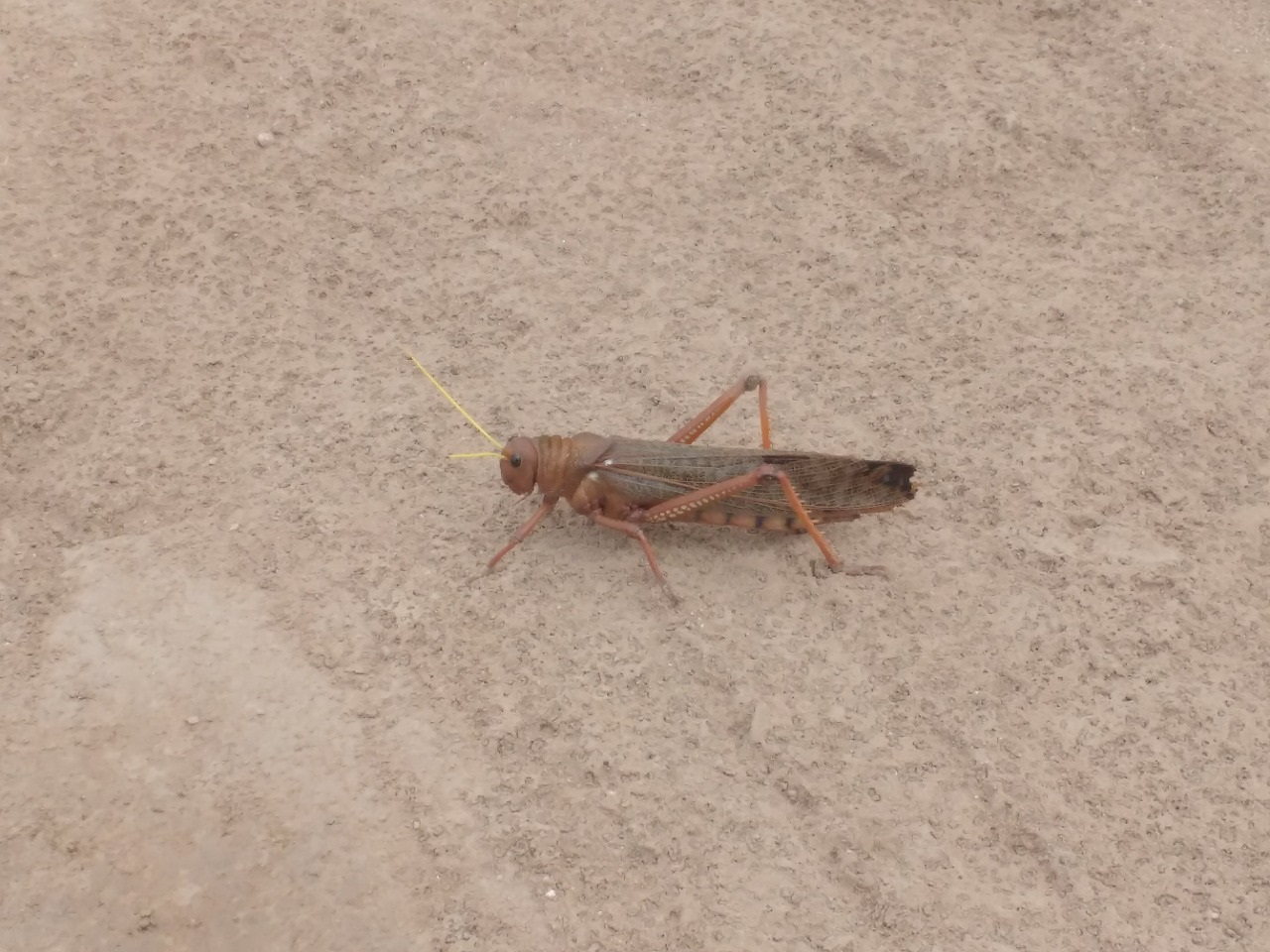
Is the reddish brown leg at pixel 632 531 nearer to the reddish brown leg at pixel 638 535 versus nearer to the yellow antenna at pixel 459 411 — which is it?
the reddish brown leg at pixel 638 535

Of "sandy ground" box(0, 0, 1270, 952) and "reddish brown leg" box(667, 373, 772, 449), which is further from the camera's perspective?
"reddish brown leg" box(667, 373, 772, 449)

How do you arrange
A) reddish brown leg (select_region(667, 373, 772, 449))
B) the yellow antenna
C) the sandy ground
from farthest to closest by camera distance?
the yellow antenna → reddish brown leg (select_region(667, 373, 772, 449)) → the sandy ground

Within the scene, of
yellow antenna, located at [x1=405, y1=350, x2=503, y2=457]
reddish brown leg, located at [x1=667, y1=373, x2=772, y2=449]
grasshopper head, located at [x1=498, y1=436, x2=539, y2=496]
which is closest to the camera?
grasshopper head, located at [x1=498, y1=436, x2=539, y2=496]

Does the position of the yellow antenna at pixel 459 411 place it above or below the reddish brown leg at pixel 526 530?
above

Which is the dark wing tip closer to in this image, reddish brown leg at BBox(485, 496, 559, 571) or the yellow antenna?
reddish brown leg at BBox(485, 496, 559, 571)

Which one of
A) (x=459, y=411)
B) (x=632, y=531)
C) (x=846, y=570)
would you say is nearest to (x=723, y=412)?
(x=632, y=531)

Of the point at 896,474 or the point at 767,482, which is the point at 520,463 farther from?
the point at 896,474

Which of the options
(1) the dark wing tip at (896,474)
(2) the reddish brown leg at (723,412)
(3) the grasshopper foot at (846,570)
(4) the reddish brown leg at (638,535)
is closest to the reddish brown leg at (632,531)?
(4) the reddish brown leg at (638,535)

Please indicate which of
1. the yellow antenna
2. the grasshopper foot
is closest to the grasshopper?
the grasshopper foot
